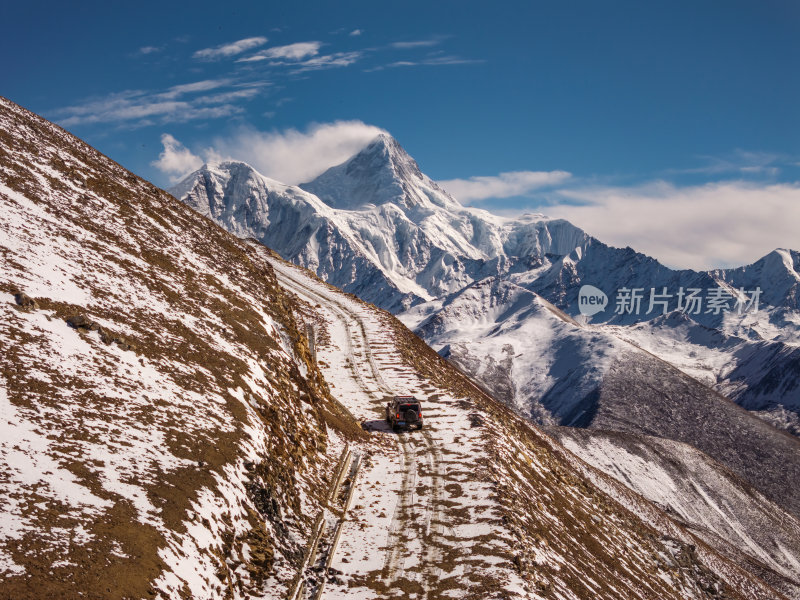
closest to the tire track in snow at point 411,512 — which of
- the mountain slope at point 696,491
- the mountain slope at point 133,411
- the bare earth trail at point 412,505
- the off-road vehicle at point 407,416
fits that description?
the bare earth trail at point 412,505

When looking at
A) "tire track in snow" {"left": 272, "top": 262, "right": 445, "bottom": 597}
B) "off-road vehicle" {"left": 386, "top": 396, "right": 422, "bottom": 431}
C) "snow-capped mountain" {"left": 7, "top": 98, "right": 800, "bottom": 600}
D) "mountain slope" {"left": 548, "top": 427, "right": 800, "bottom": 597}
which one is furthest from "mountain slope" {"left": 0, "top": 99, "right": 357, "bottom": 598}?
"mountain slope" {"left": 548, "top": 427, "right": 800, "bottom": 597}

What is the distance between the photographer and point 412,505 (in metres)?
23.8

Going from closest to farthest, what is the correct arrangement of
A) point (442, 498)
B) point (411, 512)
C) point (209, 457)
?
point (209, 457)
point (411, 512)
point (442, 498)

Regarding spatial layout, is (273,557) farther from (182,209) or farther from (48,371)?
(182,209)

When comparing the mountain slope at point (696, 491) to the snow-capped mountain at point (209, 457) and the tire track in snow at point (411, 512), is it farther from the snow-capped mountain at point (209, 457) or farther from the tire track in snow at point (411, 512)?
the tire track in snow at point (411, 512)

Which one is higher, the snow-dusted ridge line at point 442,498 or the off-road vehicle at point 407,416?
the off-road vehicle at point 407,416

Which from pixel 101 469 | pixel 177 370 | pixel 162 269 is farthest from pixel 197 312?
pixel 101 469

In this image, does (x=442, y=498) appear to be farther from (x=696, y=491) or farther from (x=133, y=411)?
(x=696, y=491)

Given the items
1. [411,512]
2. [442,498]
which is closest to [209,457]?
[411,512]

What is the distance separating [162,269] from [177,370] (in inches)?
432

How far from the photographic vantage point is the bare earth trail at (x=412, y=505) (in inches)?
728

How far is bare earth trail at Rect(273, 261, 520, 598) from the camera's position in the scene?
18.5 metres

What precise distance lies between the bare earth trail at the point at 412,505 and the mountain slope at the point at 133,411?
2.29m

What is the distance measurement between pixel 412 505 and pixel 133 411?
1162 centimetres
